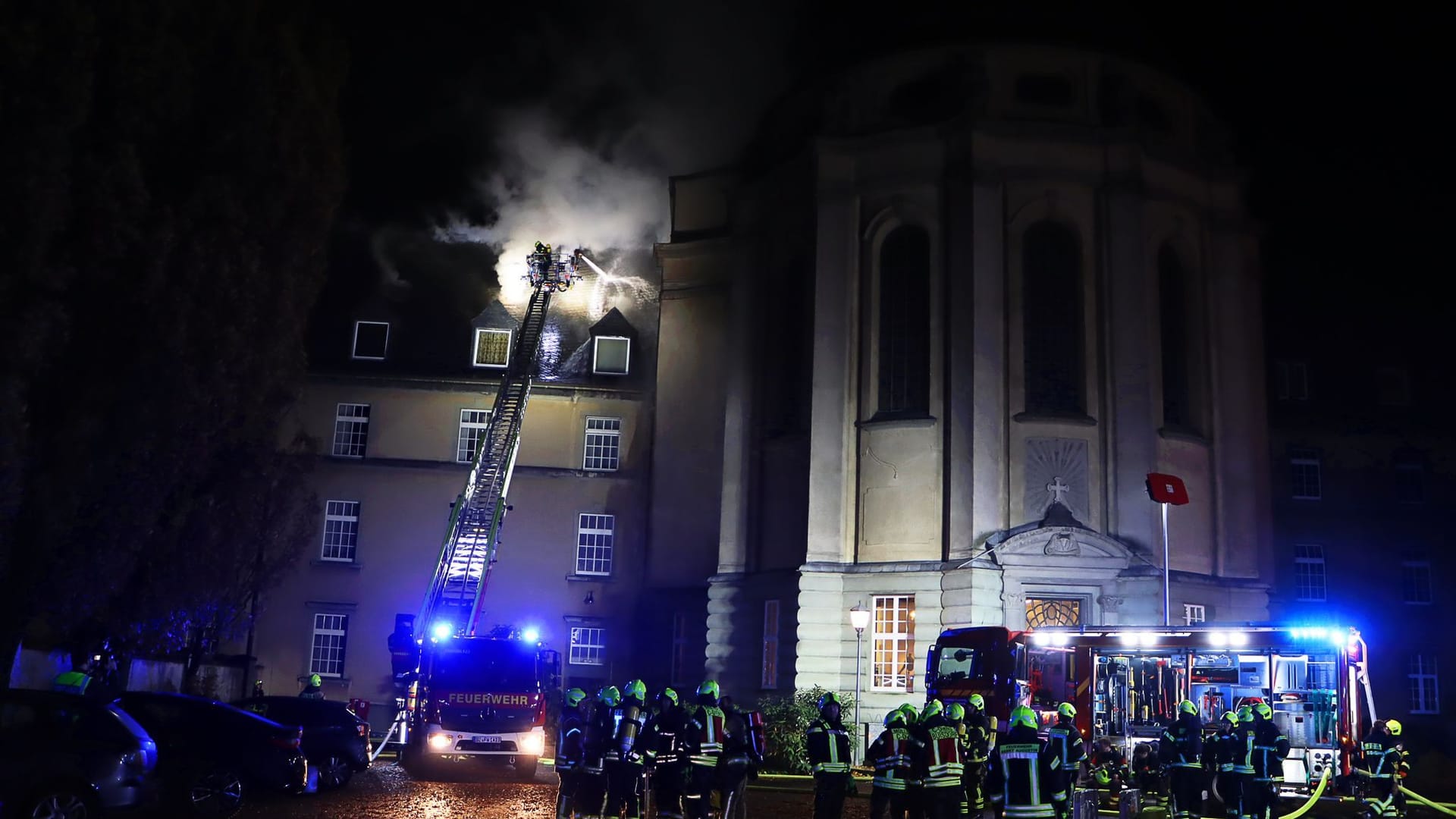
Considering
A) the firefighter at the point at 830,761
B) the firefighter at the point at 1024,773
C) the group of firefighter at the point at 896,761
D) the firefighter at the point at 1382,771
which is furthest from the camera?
the firefighter at the point at 1382,771

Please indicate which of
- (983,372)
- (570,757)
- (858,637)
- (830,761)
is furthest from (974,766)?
(983,372)

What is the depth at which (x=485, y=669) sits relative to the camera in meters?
23.4

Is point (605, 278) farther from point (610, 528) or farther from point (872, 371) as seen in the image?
point (872, 371)

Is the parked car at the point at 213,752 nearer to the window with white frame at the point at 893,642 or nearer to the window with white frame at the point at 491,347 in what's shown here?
the window with white frame at the point at 893,642

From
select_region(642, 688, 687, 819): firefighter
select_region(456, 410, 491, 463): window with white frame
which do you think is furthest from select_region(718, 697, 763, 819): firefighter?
select_region(456, 410, 491, 463): window with white frame

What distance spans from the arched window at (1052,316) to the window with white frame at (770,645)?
7619 millimetres

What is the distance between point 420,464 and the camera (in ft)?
131

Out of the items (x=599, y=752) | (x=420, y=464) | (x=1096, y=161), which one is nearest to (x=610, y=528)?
(x=420, y=464)

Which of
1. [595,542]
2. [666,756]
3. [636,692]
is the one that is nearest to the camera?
[666,756]

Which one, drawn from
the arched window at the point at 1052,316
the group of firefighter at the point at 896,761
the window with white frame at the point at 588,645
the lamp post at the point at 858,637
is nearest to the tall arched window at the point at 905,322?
the arched window at the point at 1052,316

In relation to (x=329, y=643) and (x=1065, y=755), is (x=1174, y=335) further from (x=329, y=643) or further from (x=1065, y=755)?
(x=329, y=643)

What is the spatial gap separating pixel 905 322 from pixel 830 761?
1888 cm

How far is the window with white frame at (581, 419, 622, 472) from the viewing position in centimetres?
4047

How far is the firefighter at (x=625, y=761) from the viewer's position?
1498 cm
